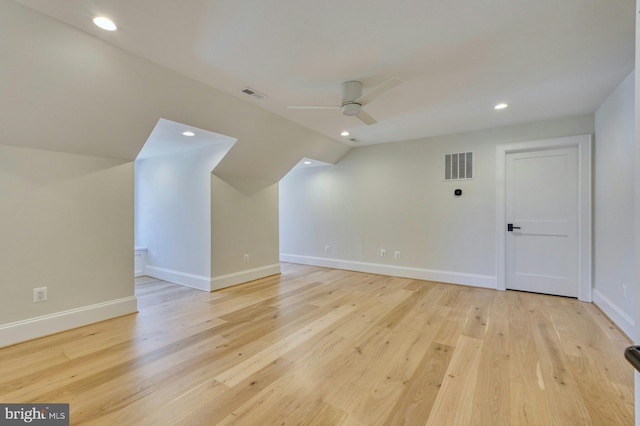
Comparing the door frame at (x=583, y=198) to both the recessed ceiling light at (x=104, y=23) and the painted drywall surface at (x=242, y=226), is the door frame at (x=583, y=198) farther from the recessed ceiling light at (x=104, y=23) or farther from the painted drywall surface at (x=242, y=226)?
the recessed ceiling light at (x=104, y=23)

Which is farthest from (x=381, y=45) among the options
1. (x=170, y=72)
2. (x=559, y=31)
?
(x=170, y=72)

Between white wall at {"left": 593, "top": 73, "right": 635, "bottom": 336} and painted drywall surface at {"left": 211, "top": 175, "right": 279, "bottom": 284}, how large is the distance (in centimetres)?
457

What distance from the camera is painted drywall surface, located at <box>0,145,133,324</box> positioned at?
7.94 ft

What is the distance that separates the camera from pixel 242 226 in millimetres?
4547

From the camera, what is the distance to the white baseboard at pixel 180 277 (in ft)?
13.4

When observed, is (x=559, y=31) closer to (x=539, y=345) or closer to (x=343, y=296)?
(x=539, y=345)

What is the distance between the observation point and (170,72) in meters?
2.46

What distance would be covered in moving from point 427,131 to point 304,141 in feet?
6.63

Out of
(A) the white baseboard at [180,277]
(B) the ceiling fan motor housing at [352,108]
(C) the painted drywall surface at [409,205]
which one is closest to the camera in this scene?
(B) the ceiling fan motor housing at [352,108]

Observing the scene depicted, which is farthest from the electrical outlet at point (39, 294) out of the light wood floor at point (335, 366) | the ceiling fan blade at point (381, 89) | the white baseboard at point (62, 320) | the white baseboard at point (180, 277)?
the ceiling fan blade at point (381, 89)

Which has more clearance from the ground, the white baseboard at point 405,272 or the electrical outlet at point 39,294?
the electrical outlet at point 39,294

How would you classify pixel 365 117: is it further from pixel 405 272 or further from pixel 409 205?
pixel 405 272

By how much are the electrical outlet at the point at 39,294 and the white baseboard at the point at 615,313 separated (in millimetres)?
5287

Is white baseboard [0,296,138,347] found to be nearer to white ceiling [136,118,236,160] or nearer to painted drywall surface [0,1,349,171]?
painted drywall surface [0,1,349,171]
